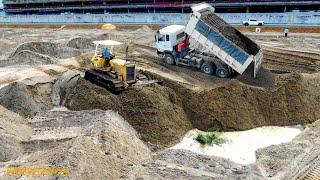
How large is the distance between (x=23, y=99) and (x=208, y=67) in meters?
9.43

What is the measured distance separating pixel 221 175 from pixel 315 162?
10.7ft

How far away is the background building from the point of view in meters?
44.8

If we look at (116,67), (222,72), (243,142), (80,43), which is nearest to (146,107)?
(116,67)

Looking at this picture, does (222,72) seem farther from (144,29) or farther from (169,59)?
(144,29)

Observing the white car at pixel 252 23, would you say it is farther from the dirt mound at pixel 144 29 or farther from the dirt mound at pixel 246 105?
the dirt mound at pixel 246 105

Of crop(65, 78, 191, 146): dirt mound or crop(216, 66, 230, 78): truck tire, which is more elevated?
crop(216, 66, 230, 78): truck tire

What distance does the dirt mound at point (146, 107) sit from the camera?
13.6 metres

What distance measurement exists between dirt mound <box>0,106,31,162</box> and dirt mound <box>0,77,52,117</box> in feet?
2.00

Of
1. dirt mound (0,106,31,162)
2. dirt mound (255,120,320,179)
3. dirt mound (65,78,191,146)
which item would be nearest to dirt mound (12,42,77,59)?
dirt mound (65,78,191,146)

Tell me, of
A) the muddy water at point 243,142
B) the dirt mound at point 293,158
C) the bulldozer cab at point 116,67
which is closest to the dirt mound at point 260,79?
the muddy water at point 243,142

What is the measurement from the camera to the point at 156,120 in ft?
45.4

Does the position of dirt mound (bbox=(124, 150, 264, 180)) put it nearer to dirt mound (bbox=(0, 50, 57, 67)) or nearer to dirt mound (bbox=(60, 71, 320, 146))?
dirt mound (bbox=(60, 71, 320, 146))

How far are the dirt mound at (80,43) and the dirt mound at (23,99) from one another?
1129 cm

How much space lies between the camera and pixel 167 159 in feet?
37.8
